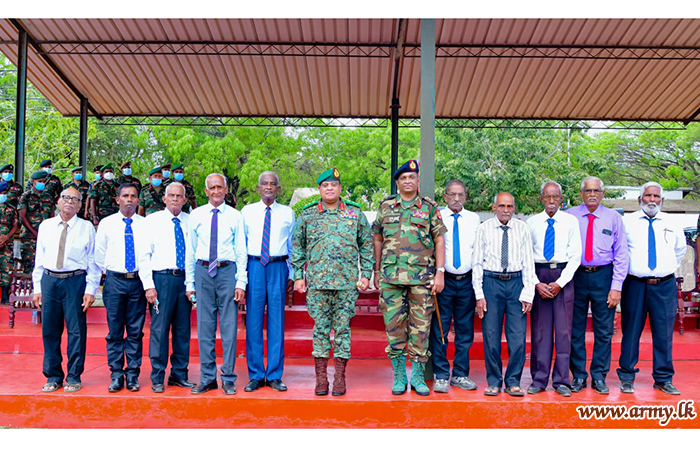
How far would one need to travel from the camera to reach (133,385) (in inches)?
188

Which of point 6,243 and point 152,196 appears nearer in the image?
point 6,243

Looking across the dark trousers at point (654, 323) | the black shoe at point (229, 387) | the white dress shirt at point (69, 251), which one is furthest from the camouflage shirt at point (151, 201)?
the dark trousers at point (654, 323)

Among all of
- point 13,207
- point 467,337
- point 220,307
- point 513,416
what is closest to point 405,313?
point 467,337

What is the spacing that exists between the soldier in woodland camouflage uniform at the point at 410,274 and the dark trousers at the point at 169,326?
1703mm

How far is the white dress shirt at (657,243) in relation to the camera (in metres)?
4.88

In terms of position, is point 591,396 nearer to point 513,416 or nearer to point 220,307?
point 513,416

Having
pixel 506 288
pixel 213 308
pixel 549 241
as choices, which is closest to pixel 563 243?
pixel 549 241

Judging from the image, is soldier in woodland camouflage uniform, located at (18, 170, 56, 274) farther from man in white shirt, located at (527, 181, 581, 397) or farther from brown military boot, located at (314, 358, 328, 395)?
man in white shirt, located at (527, 181, 581, 397)

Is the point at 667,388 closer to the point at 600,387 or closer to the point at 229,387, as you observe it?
the point at 600,387

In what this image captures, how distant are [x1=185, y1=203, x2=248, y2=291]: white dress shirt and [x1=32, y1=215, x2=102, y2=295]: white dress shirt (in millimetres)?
844

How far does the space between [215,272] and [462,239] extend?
6.88ft

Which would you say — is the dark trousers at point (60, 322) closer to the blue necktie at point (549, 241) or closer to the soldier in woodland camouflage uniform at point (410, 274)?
the soldier in woodland camouflage uniform at point (410, 274)

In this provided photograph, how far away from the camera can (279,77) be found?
11633mm

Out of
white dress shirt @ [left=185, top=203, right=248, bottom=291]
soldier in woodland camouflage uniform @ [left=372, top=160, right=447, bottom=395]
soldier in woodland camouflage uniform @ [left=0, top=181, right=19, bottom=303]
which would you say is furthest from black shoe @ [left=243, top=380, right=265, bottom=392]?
soldier in woodland camouflage uniform @ [left=0, top=181, right=19, bottom=303]
